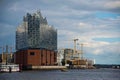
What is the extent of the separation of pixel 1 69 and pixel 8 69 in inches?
186

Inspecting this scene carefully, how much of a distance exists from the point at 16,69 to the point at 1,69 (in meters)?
9.95

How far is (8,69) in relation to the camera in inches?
6403

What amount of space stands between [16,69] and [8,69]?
524cm

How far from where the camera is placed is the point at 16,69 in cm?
16688

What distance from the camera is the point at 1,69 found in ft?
520
